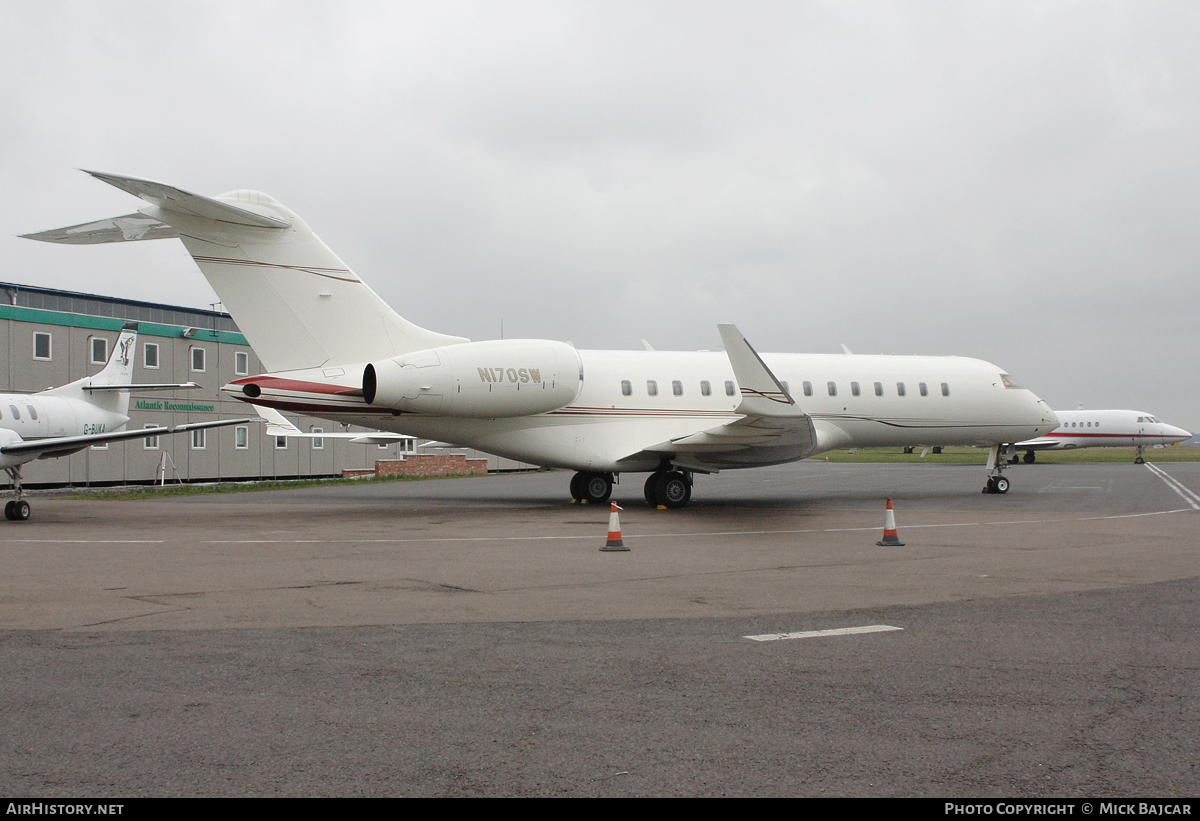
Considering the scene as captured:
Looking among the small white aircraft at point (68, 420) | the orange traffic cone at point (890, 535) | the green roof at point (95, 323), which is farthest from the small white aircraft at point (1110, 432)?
the small white aircraft at point (68, 420)

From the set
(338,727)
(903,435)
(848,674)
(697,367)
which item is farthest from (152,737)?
(903,435)

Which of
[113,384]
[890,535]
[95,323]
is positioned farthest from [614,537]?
[95,323]

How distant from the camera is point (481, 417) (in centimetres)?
1762

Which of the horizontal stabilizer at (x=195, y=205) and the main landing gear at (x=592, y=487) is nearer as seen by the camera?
the horizontal stabilizer at (x=195, y=205)

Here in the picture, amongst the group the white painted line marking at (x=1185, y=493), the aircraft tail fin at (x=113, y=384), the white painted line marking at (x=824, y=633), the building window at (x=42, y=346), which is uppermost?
the building window at (x=42, y=346)

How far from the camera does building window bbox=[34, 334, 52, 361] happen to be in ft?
97.0

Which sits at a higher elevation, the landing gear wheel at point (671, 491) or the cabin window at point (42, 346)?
the cabin window at point (42, 346)

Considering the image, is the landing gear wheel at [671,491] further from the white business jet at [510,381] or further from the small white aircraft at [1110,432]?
the small white aircraft at [1110,432]

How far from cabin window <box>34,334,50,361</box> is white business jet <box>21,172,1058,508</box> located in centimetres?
1731

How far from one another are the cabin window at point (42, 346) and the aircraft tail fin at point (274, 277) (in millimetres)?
17273

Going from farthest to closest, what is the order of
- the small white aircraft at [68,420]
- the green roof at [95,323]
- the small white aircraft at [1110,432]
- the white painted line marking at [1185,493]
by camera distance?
the small white aircraft at [1110,432]
the green roof at [95,323]
the white painted line marking at [1185,493]
the small white aircraft at [68,420]

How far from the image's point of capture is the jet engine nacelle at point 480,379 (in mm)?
16484

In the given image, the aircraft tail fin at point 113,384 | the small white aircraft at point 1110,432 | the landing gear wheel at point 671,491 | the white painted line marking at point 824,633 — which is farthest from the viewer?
the small white aircraft at point 1110,432

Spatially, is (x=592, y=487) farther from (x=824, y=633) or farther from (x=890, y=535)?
(x=824, y=633)
